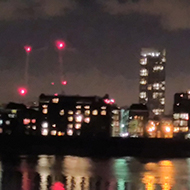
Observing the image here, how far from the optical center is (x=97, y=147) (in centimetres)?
2947

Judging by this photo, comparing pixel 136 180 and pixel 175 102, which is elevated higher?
pixel 175 102

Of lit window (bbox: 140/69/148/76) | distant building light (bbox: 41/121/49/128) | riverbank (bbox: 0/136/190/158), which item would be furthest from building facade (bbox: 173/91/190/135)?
lit window (bbox: 140/69/148/76)

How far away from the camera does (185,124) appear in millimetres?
76438

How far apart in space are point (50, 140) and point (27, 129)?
109 ft

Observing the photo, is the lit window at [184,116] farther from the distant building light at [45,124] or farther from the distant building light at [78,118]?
the distant building light at [45,124]

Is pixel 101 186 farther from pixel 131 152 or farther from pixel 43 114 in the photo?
pixel 43 114

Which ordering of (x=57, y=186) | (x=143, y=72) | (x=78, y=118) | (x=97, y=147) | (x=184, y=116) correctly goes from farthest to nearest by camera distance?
(x=143, y=72), (x=184, y=116), (x=78, y=118), (x=97, y=147), (x=57, y=186)

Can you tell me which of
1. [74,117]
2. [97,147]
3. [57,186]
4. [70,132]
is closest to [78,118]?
[74,117]

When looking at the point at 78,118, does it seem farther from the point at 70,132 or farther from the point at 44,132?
the point at 44,132

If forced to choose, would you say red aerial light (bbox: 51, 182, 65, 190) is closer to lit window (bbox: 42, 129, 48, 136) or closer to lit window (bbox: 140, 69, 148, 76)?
lit window (bbox: 42, 129, 48, 136)

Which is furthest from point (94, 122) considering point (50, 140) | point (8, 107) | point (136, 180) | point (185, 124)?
point (136, 180)

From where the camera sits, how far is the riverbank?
90.5 feet

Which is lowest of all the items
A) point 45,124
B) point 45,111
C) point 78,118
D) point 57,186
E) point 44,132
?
point 57,186

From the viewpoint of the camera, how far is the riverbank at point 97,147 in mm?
27578
